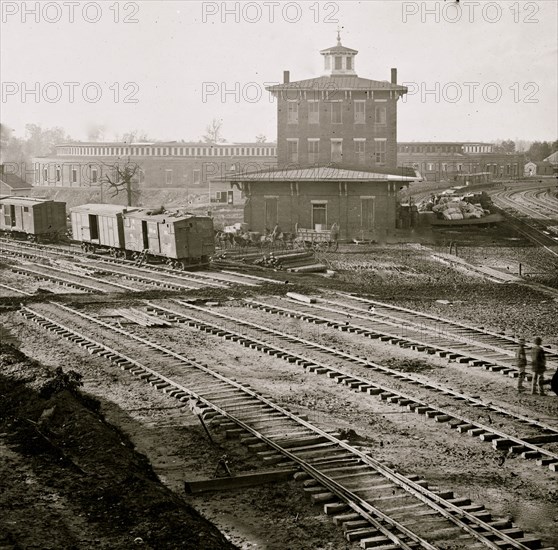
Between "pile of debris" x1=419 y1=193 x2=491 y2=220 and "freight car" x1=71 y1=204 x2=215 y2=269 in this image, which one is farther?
"pile of debris" x1=419 y1=193 x2=491 y2=220

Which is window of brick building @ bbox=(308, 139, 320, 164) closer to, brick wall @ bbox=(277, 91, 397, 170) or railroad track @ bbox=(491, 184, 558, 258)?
brick wall @ bbox=(277, 91, 397, 170)

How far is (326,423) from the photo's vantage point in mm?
14102

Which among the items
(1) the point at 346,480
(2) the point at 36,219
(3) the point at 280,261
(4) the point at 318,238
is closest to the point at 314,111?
(4) the point at 318,238

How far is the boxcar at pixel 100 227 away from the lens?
37.2 metres

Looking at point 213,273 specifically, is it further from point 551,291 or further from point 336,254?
point 551,291

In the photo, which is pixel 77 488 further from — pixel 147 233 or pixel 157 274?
pixel 147 233

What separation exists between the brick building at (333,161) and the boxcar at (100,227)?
856cm

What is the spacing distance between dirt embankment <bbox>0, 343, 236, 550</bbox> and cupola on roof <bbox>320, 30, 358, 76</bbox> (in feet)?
166

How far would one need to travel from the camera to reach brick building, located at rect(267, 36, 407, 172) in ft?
192

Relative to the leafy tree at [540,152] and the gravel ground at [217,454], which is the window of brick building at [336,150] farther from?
the leafy tree at [540,152]

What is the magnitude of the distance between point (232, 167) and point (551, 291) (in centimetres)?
6561

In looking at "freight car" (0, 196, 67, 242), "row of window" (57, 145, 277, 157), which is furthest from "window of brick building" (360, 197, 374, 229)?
"row of window" (57, 145, 277, 157)

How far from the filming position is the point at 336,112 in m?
→ 58.5

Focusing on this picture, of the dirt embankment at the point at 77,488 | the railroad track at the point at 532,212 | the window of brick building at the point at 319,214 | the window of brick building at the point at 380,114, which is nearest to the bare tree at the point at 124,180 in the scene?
the window of brick building at the point at 380,114
